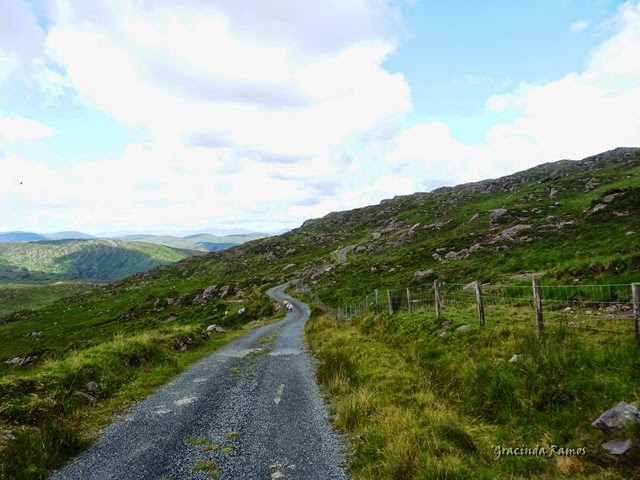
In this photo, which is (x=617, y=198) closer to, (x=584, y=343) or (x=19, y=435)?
(x=584, y=343)

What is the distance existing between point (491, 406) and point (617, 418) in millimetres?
3737

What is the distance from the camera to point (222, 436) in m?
11.4

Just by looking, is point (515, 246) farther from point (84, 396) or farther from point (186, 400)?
point (84, 396)

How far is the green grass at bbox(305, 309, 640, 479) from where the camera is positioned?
7846 mm

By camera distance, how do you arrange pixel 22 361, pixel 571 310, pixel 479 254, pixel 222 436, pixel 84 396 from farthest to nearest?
pixel 22 361, pixel 479 254, pixel 571 310, pixel 84 396, pixel 222 436

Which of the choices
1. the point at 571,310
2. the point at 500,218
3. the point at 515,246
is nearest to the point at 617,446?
the point at 571,310

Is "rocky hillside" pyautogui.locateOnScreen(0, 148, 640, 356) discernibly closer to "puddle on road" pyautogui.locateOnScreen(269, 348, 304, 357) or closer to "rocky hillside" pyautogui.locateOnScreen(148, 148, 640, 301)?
"rocky hillside" pyautogui.locateOnScreen(148, 148, 640, 301)

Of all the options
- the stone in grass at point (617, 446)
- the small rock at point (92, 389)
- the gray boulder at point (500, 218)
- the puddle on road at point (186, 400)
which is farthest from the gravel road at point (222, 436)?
the gray boulder at point (500, 218)

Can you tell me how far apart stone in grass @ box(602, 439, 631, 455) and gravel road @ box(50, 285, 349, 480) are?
5338 mm

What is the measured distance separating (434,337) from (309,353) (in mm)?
9514

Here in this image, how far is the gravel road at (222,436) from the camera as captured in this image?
30.7 feet

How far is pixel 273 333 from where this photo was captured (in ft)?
125

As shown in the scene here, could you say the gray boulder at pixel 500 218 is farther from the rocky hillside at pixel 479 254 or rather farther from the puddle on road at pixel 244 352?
the puddle on road at pixel 244 352

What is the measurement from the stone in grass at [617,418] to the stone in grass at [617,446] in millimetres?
259
